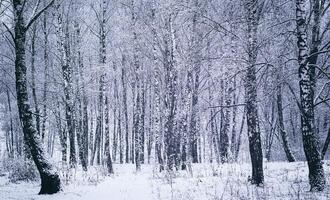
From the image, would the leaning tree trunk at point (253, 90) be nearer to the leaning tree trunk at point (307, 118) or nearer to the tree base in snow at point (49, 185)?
the leaning tree trunk at point (307, 118)

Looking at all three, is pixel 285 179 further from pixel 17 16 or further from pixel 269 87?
pixel 17 16

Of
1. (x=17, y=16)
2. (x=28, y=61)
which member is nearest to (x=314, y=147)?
(x=17, y=16)

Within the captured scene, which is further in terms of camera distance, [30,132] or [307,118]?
[30,132]

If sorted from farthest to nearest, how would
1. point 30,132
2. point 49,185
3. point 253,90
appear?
1. point 253,90
2. point 30,132
3. point 49,185

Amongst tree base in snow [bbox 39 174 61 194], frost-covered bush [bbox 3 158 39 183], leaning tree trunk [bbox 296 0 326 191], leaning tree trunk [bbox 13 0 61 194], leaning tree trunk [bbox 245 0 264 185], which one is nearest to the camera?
leaning tree trunk [bbox 296 0 326 191]

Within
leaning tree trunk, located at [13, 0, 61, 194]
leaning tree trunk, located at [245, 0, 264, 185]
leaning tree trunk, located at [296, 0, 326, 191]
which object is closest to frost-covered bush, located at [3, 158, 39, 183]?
leaning tree trunk, located at [13, 0, 61, 194]

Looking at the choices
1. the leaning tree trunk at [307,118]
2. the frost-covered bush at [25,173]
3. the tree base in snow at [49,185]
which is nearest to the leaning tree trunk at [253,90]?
the leaning tree trunk at [307,118]

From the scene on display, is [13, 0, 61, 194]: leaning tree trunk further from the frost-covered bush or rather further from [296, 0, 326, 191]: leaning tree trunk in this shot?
[296, 0, 326, 191]: leaning tree trunk

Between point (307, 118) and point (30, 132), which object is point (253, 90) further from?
point (30, 132)

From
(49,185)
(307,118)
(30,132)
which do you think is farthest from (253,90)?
(30,132)

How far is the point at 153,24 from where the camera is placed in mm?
17531

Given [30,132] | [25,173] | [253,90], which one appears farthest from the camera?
[25,173]

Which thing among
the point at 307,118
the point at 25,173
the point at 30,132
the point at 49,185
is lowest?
the point at 25,173

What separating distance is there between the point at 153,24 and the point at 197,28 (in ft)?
9.28
